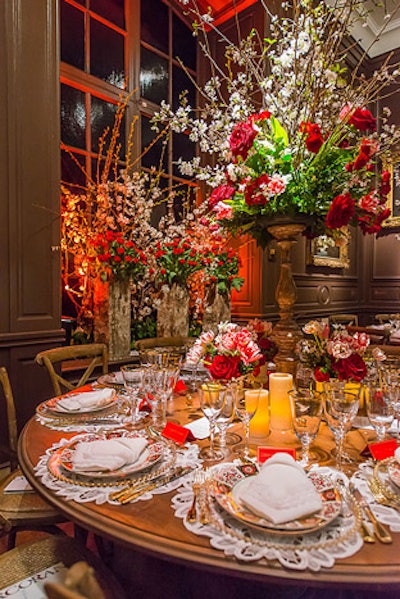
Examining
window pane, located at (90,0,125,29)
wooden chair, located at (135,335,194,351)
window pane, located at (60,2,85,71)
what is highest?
window pane, located at (90,0,125,29)

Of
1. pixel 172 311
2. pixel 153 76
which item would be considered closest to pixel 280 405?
pixel 172 311

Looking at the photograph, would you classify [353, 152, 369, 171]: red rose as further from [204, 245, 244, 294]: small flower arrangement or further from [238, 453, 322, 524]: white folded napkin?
[204, 245, 244, 294]: small flower arrangement

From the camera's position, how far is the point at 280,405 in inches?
43.8

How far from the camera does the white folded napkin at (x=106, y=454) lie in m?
0.84

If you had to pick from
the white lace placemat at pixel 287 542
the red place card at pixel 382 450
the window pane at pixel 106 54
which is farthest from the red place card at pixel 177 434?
the window pane at pixel 106 54

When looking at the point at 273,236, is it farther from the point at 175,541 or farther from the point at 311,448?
Answer: the point at 175,541

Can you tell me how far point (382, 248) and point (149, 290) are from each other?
11.9 feet

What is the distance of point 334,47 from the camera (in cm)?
138

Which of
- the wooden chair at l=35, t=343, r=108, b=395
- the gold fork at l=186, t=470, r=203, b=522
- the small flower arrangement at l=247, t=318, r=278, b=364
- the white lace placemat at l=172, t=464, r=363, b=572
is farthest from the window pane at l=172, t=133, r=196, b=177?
the white lace placemat at l=172, t=464, r=363, b=572

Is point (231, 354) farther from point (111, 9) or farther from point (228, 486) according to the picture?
point (111, 9)

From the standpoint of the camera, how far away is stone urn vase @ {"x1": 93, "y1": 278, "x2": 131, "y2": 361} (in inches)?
104

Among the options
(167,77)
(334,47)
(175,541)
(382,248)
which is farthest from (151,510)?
(382,248)

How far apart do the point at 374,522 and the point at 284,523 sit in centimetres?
17

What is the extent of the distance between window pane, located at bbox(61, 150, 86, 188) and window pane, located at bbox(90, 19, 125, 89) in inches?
27.4
